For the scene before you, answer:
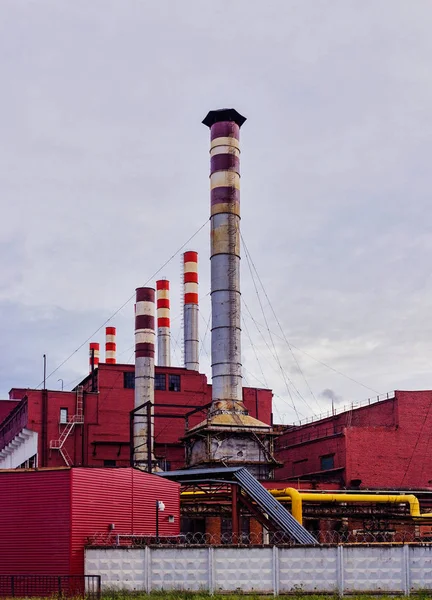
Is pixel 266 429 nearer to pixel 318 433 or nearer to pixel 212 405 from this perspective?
pixel 212 405

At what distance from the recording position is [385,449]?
2020 inches

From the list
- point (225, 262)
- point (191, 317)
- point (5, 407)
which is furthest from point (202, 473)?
point (5, 407)

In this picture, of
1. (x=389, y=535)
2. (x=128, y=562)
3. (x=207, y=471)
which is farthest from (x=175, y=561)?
(x=389, y=535)

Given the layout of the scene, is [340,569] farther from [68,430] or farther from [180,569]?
[68,430]

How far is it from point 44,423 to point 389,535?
24138mm

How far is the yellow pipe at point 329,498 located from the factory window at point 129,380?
21.6 metres

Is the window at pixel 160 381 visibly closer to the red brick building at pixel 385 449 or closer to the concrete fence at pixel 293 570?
the red brick building at pixel 385 449

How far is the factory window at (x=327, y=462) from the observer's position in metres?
52.8

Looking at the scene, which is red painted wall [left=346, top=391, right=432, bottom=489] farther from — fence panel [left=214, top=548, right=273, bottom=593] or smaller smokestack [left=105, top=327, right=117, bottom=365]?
smaller smokestack [left=105, top=327, right=117, bottom=365]

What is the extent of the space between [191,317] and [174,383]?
12312 millimetres

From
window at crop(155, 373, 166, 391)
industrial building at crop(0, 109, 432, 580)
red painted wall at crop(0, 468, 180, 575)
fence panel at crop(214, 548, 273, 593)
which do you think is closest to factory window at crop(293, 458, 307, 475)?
industrial building at crop(0, 109, 432, 580)

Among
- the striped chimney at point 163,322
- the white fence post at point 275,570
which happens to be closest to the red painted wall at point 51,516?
the white fence post at point 275,570

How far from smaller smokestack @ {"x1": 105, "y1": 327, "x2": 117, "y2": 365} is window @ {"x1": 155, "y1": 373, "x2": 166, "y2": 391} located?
20.9m

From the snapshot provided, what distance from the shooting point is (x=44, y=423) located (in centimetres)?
5681
